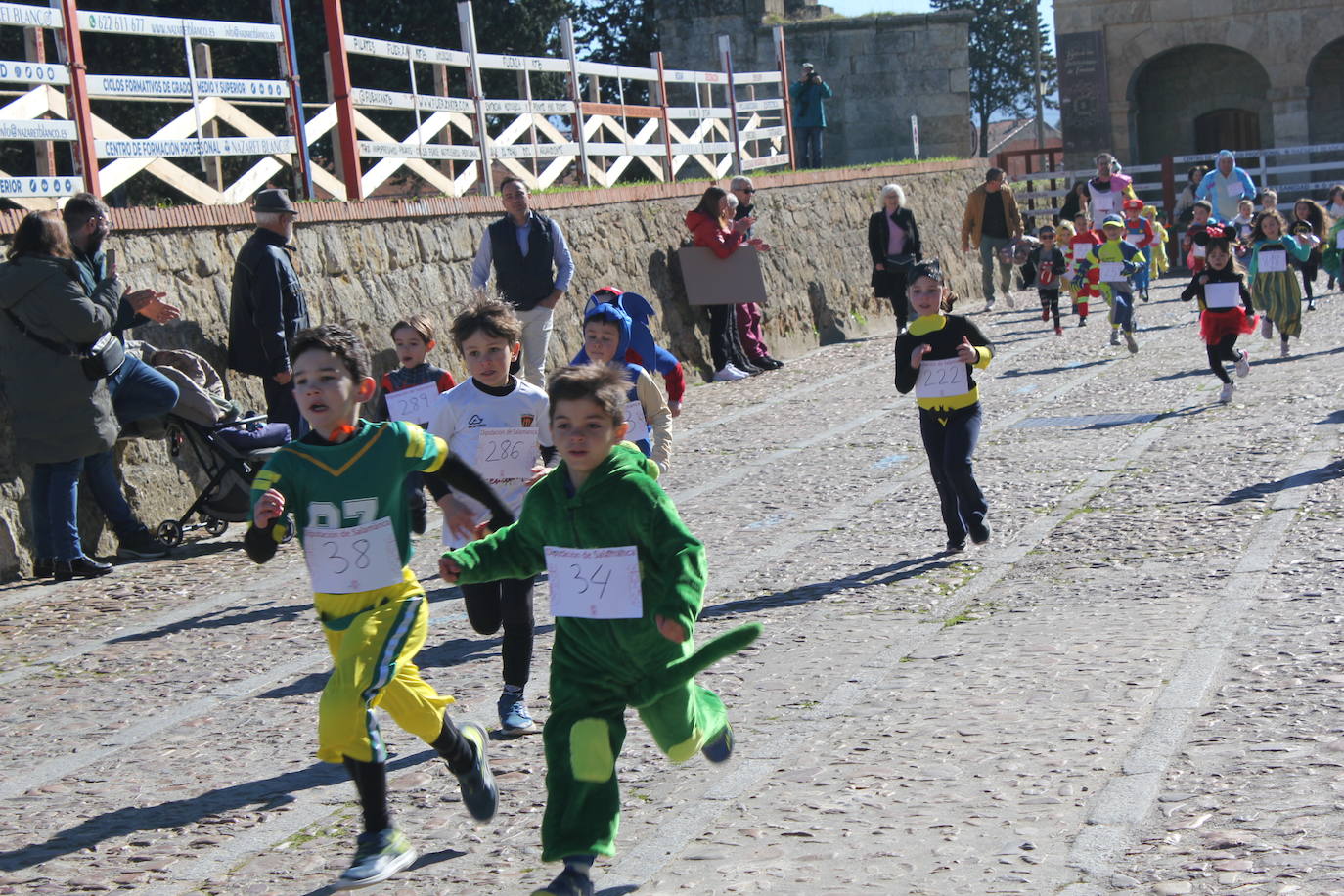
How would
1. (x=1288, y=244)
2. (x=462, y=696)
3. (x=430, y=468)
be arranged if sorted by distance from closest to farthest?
1. (x=430, y=468)
2. (x=462, y=696)
3. (x=1288, y=244)

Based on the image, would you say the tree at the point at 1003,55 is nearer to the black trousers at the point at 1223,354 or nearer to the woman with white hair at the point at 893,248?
the woman with white hair at the point at 893,248

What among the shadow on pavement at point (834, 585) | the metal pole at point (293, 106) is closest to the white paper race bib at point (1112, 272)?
the metal pole at point (293, 106)

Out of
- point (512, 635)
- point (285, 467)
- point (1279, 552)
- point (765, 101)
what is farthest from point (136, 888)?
point (765, 101)

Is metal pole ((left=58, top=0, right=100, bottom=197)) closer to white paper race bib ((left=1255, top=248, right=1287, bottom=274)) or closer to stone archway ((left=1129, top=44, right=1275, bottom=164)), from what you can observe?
white paper race bib ((left=1255, top=248, right=1287, bottom=274))

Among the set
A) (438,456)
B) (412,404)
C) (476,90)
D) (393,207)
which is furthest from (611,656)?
(476,90)

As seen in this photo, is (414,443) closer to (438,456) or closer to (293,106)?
(438,456)

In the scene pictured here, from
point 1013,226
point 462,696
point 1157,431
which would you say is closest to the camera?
point 462,696

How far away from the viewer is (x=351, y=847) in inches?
189

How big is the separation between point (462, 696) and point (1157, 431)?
6875 millimetres

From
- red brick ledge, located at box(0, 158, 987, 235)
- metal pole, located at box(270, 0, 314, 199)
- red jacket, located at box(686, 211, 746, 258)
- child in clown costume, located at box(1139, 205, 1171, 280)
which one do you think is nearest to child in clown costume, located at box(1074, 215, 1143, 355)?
red jacket, located at box(686, 211, 746, 258)

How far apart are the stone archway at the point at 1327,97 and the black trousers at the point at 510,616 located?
3551cm

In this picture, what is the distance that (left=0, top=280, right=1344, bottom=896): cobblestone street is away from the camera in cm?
448

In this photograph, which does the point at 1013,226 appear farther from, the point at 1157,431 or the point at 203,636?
the point at 203,636

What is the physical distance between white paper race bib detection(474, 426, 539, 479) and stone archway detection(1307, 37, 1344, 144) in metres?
35.2
